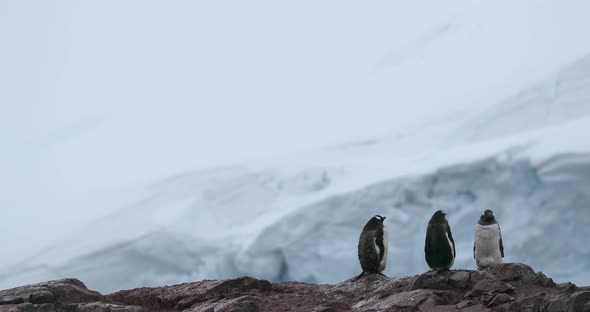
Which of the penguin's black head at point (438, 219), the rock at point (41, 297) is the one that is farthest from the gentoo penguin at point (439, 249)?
the rock at point (41, 297)

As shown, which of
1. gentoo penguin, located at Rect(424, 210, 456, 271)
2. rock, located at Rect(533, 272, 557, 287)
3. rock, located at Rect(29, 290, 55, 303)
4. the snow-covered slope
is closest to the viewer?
rock, located at Rect(533, 272, 557, 287)

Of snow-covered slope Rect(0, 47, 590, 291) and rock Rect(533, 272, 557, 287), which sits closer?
rock Rect(533, 272, 557, 287)

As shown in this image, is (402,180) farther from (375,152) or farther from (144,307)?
(144,307)

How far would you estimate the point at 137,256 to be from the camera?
16203 millimetres

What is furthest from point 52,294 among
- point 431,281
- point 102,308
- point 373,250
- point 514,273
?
point 514,273

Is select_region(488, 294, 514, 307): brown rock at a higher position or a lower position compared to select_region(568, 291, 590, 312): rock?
higher

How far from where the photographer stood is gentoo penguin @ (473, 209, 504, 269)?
24.9 feet

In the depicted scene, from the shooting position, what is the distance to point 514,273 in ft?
21.5

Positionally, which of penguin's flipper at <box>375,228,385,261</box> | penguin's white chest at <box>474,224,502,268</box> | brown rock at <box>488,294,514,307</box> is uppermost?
penguin's flipper at <box>375,228,385,261</box>

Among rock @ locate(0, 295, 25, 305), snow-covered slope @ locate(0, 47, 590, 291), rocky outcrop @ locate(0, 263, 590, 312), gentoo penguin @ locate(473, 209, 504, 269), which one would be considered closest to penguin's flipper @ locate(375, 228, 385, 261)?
rocky outcrop @ locate(0, 263, 590, 312)

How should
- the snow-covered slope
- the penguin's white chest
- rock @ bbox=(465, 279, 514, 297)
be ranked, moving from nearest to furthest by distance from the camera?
rock @ bbox=(465, 279, 514, 297) < the penguin's white chest < the snow-covered slope

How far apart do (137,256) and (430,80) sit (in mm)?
8503

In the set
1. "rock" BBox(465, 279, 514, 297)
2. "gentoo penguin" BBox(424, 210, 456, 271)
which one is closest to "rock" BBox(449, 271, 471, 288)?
"rock" BBox(465, 279, 514, 297)

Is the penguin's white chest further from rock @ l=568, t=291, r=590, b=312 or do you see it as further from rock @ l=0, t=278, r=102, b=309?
rock @ l=0, t=278, r=102, b=309
